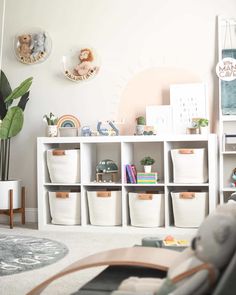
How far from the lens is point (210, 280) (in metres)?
1.44

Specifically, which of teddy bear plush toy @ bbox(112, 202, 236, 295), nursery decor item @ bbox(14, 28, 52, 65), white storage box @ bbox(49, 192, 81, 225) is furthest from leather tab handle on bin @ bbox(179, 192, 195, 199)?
teddy bear plush toy @ bbox(112, 202, 236, 295)

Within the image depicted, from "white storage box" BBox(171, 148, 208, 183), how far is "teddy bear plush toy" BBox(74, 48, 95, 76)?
1196 millimetres

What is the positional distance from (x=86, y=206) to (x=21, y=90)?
48.6 inches

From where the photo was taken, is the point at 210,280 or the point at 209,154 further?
the point at 209,154

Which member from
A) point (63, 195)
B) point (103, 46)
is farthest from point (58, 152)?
point (103, 46)

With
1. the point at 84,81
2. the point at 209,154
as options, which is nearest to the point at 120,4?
the point at 84,81

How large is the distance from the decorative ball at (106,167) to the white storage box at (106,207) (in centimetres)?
25

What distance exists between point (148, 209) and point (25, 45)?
2.06m

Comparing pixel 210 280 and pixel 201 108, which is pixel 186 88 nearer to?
pixel 201 108

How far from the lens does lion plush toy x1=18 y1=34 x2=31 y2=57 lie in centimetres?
484

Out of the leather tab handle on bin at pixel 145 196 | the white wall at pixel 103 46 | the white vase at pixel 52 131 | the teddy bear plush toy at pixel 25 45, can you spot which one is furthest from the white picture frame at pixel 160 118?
the teddy bear plush toy at pixel 25 45

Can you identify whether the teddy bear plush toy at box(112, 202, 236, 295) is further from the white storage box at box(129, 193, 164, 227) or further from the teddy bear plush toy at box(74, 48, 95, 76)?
the teddy bear plush toy at box(74, 48, 95, 76)

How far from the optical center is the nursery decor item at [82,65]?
15.4 ft

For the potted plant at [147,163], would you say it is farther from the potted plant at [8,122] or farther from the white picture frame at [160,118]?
the potted plant at [8,122]
